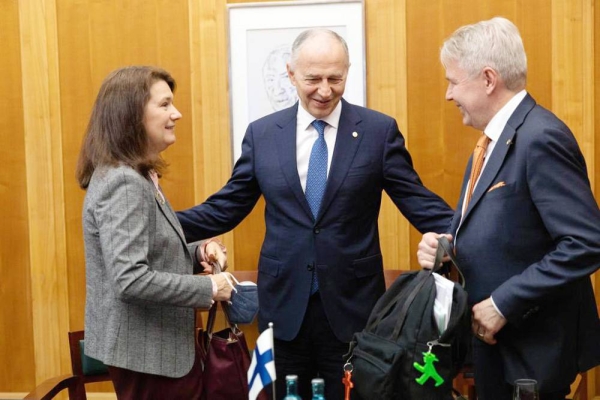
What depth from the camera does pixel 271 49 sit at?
13.8ft

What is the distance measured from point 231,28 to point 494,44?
2000 millimetres

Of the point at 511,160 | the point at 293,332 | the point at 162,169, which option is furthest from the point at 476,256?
the point at 162,169

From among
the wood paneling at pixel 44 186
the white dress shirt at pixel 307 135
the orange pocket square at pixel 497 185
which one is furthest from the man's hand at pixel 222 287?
the wood paneling at pixel 44 186

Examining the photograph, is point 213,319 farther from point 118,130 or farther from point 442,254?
point 442,254

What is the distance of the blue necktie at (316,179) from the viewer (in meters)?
3.05

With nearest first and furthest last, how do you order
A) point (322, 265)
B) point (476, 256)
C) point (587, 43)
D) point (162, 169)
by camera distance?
point (476, 256)
point (162, 169)
point (322, 265)
point (587, 43)

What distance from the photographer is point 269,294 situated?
10.2 ft

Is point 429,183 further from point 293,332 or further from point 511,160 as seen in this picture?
point 511,160

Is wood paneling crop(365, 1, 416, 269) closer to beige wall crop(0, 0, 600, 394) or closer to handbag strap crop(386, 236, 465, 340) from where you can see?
beige wall crop(0, 0, 600, 394)

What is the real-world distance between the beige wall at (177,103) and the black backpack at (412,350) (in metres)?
1.93

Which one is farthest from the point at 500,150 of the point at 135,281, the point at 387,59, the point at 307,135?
the point at 387,59

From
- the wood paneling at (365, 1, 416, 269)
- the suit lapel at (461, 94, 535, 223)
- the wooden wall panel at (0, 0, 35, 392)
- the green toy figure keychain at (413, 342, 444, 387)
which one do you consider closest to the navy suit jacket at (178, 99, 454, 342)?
the suit lapel at (461, 94, 535, 223)

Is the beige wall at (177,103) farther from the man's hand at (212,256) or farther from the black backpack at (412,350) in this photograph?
the black backpack at (412,350)

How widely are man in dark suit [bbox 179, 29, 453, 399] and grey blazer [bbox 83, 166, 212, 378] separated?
0.48 metres
